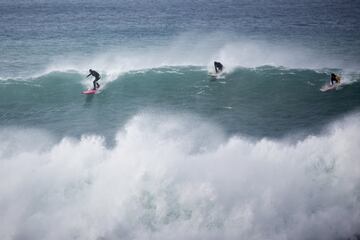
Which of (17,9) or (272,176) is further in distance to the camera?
(17,9)

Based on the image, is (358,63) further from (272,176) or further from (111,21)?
(111,21)

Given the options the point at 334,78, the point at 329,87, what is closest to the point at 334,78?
the point at 334,78

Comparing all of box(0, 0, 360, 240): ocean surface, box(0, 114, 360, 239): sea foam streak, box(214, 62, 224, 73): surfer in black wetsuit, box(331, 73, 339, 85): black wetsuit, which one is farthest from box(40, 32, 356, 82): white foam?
box(0, 114, 360, 239): sea foam streak

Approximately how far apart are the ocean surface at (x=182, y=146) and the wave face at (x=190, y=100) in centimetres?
12

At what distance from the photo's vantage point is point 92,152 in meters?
17.7

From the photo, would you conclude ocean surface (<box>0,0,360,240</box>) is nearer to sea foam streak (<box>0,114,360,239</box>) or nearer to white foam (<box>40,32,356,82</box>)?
sea foam streak (<box>0,114,360,239</box>)

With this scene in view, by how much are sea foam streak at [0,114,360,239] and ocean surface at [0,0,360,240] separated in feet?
0.18

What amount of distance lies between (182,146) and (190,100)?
6.21 m

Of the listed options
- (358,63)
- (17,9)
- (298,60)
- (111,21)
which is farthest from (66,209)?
(17,9)

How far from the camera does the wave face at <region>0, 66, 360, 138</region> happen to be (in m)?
20.7

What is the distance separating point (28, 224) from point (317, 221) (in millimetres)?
12339

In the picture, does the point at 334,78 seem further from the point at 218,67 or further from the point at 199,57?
the point at 199,57

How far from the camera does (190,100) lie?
23.7 metres

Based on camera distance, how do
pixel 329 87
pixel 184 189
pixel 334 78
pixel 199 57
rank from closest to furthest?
pixel 184 189, pixel 334 78, pixel 329 87, pixel 199 57
